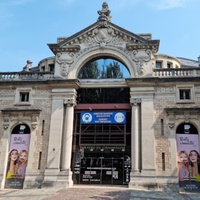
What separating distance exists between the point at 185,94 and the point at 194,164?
5.85 m

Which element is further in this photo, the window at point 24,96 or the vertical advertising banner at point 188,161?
the window at point 24,96

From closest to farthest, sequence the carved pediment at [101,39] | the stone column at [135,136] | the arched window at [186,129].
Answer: the stone column at [135,136] < the arched window at [186,129] < the carved pediment at [101,39]

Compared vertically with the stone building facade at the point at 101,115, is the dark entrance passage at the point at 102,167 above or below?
below

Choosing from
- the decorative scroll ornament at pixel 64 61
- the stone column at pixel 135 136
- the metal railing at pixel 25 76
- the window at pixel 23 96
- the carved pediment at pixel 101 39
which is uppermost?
the carved pediment at pixel 101 39

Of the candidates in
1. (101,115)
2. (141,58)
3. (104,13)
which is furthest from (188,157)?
(104,13)

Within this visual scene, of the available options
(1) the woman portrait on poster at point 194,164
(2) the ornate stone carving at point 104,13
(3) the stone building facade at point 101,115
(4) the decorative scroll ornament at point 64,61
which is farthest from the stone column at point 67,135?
(1) the woman portrait on poster at point 194,164

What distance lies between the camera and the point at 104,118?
22.6 meters

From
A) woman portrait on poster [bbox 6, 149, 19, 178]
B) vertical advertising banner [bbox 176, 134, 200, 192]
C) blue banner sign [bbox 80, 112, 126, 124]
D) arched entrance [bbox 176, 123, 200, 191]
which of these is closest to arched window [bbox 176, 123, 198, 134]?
arched entrance [bbox 176, 123, 200, 191]

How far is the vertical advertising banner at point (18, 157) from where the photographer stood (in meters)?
22.1

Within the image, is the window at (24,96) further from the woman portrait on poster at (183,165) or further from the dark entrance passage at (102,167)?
the woman portrait on poster at (183,165)

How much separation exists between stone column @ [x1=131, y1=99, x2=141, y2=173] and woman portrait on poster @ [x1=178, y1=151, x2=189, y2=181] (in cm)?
322

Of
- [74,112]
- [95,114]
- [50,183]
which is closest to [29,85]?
[74,112]

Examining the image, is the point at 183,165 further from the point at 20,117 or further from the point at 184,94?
the point at 20,117

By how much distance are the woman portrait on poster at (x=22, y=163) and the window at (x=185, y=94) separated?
13987 millimetres
